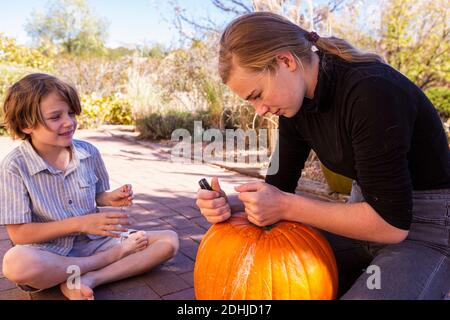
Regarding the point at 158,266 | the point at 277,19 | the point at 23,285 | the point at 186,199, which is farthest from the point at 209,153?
the point at 277,19

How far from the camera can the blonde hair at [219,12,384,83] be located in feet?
4.66

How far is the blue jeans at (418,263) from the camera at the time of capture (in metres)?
1.33

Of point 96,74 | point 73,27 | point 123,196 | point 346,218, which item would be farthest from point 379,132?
point 73,27

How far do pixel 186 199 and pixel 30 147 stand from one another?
6.24ft

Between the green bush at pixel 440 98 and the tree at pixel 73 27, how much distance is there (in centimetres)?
2351

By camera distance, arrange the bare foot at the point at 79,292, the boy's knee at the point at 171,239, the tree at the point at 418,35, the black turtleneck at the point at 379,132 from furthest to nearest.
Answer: the tree at the point at 418,35, the boy's knee at the point at 171,239, the bare foot at the point at 79,292, the black turtleneck at the point at 379,132

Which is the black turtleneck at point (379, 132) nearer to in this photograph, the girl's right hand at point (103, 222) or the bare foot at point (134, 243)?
the girl's right hand at point (103, 222)

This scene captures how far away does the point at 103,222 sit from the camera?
1875mm

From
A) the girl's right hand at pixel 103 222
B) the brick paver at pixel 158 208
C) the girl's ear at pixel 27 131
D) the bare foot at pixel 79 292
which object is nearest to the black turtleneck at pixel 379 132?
the girl's right hand at pixel 103 222

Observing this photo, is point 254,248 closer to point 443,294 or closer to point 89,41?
point 443,294

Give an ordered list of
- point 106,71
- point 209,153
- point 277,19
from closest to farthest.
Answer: point 277,19
point 209,153
point 106,71

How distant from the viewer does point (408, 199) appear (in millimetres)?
1329

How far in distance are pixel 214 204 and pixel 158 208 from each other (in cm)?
205

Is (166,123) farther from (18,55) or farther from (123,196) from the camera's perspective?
(18,55)
